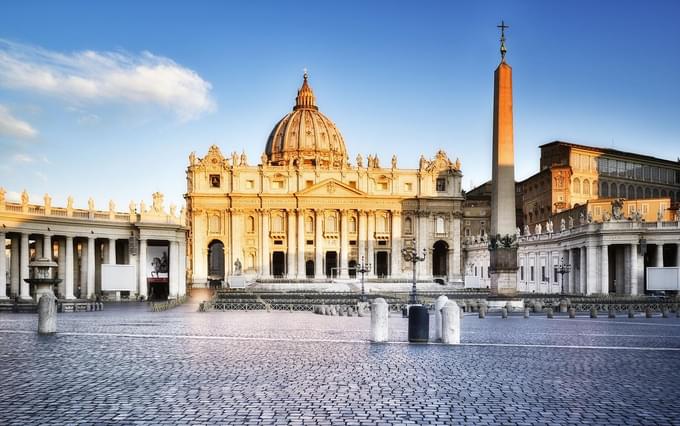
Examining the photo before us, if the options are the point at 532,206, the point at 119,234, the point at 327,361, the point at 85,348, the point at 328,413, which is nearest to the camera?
the point at 328,413

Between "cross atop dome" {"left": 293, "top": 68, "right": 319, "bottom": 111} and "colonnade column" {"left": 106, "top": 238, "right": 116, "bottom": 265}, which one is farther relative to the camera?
"cross atop dome" {"left": 293, "top": 68, "right": 319, "bottom": 111}

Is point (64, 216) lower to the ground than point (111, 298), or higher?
higher

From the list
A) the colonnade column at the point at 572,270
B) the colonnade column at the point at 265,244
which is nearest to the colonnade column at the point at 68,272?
the colonnade column at the point at 572,270

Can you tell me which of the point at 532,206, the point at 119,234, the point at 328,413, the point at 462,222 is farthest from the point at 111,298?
the point at 462,222

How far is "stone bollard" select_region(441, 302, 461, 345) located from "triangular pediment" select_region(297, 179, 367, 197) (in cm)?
7689

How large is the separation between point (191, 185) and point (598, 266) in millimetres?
57588

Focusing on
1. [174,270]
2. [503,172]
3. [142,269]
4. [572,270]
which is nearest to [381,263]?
[572,270]

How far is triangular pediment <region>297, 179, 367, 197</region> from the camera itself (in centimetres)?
9506

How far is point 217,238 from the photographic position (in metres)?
96.1

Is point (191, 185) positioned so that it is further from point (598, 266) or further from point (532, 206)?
point (598, 266)

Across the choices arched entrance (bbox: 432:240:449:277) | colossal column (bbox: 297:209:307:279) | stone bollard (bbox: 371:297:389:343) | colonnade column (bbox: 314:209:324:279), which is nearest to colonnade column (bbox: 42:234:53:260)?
stone bollard (bbox: 371:297:389:343)

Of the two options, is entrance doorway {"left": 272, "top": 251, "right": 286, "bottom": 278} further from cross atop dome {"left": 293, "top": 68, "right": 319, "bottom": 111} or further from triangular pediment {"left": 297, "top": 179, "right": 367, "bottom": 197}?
cross atop dome {"left": 293, "top": 68, "right": 319, "bottom": 111}

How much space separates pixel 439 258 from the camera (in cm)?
10338

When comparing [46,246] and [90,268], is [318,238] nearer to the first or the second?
[90,268]
